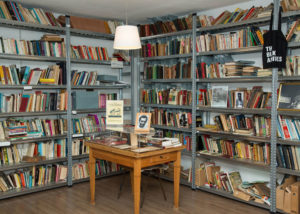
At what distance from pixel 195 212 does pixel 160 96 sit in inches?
91.9

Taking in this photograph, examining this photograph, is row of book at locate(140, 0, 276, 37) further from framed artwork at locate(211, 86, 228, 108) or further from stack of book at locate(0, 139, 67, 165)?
stack of book at locate(0, 139, 67, 165)

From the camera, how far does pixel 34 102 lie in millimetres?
4836

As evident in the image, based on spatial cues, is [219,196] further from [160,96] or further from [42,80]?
[42,80]

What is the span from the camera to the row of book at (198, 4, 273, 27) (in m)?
4.16

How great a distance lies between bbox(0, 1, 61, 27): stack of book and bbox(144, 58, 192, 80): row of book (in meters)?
1.85

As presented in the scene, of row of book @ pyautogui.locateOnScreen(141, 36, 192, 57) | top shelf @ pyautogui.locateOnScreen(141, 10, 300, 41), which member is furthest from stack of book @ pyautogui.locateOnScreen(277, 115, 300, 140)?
row of book @ pyautogui.locateOnScreen(141, 36, 192, 57)

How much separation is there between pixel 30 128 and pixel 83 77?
1.28 metres

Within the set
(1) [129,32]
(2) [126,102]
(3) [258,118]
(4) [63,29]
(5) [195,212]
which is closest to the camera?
(1) [129,32]

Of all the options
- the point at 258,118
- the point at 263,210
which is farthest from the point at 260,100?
the point at 263,210

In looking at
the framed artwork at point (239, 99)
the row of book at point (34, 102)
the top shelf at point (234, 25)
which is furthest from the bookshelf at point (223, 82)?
the row of book at point (34, 102)

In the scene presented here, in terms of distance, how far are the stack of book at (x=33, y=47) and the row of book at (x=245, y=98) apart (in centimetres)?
261

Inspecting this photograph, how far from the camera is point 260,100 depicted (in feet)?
A: 13.9

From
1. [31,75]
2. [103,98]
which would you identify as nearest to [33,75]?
[31,75]

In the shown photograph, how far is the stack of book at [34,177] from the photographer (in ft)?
15.2
